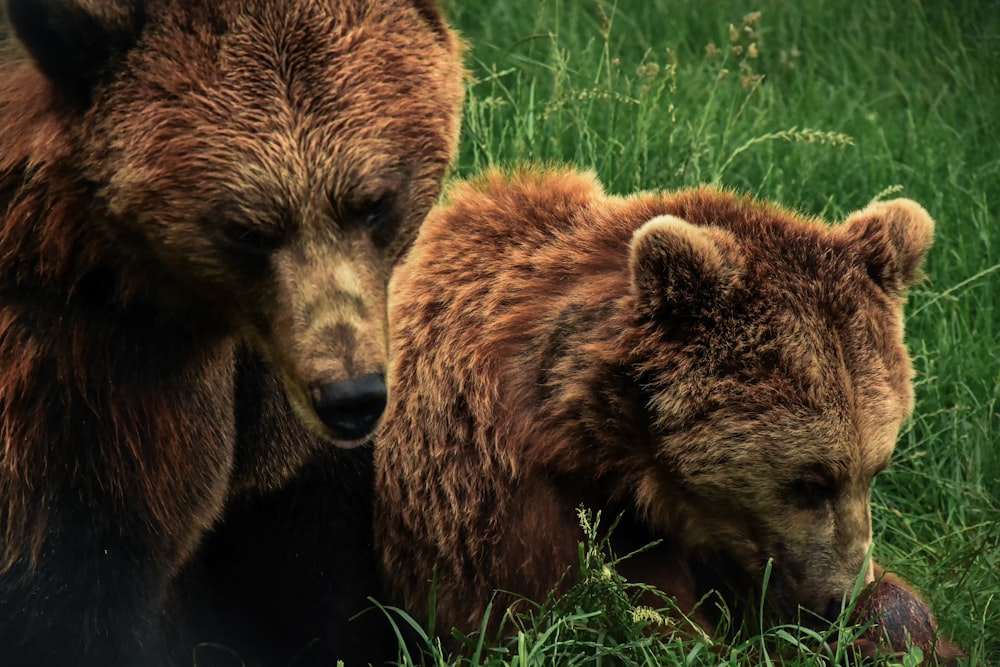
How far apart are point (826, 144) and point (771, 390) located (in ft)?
10.2

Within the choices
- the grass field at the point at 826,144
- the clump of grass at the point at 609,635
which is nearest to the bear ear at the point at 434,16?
the clump of grass at the point at 609,635

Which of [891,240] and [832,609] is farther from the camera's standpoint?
[891,240]

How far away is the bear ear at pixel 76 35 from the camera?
3508mm

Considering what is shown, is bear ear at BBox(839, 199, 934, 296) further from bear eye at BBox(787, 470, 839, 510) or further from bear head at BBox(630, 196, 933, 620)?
bear eye at BBox(787, 470, 839, 510)

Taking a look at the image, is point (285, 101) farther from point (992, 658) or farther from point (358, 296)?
point (992, 658)

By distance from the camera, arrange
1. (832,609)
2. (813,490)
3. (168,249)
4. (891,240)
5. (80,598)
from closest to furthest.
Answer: (168,249)
(80,598)
(813,490)
(832,609)
(891,240)

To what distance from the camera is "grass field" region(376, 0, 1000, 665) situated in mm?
5246

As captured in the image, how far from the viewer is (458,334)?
467cm

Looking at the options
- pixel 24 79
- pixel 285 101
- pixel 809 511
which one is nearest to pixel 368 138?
pixel 285 101

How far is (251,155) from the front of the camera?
3521 mm

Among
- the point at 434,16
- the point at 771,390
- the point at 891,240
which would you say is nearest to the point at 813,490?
the point at 771,390

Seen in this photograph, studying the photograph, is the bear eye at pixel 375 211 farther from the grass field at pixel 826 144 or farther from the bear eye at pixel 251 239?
the grass field at pixel 826 144

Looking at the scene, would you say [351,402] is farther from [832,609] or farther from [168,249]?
[832,609]

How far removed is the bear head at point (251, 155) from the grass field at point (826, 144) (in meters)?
1.14
